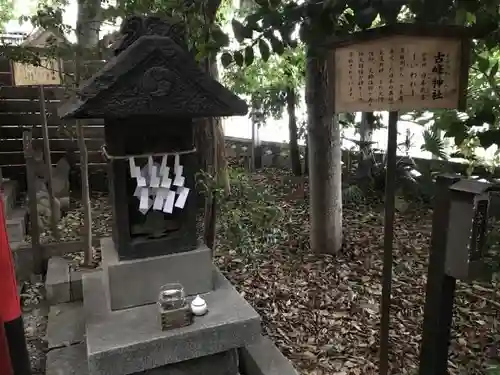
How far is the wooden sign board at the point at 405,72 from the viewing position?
189 cm

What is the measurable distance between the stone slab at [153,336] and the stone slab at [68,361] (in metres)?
0.37

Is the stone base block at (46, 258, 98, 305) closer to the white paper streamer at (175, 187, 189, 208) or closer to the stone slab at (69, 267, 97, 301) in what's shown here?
the stone slab at (69, 267, 97, 301)

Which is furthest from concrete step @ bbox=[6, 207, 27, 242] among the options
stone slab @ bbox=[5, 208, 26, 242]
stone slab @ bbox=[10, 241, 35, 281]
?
stone slab @ bbox=[10, 241, 35, 281]

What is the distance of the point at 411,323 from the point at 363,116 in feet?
16.0

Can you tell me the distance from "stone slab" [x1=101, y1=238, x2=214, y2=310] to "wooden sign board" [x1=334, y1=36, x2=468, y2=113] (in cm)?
157

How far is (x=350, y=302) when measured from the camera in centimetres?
388

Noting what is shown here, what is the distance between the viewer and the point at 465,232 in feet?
6.16

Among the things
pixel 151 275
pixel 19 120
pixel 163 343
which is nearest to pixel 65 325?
pixel 151 275

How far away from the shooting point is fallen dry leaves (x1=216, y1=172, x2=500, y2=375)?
316 centimetres

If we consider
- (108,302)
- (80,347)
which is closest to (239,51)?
(108,302)

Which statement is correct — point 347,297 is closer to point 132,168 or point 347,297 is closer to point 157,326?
point 157,326

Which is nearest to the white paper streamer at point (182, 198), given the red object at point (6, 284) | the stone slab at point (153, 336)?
the stone slab at point (153, 336)

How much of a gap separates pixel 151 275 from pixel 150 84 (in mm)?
1263

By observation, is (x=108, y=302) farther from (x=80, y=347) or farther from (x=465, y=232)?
(x=465, y=232)
